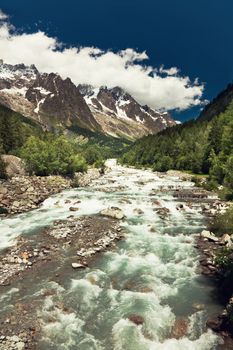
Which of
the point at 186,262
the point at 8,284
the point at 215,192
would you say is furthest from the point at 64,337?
the point at 215,192

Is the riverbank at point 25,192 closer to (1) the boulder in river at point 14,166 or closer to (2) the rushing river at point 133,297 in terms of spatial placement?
(1) the boulder in river at point 14,166

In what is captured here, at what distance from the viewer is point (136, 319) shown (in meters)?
18.5

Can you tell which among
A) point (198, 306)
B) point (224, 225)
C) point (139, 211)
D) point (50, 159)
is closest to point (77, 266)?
point (198, 306)

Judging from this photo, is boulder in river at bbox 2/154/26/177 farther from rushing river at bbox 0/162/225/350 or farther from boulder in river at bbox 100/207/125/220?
rushing river at bbox 0/162/225/350

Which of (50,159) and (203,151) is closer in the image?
(50,159)

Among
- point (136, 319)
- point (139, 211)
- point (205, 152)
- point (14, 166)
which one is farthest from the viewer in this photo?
point (205, 152)

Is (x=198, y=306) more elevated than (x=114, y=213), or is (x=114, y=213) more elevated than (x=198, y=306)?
(x=114, y=213)

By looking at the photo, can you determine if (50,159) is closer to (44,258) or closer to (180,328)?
(44,258)

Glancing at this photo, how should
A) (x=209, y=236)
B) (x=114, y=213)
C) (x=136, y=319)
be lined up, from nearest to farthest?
(x=136, y=319), (x=209, y=236), (x=114, y=213)

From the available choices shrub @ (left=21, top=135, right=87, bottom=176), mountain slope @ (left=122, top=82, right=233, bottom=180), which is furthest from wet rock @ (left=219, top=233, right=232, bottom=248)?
shrub @ (left=21, top=135, right=87, bottom=176)

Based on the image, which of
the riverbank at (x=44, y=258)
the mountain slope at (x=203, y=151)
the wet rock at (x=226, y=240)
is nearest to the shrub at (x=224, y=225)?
the wet rock at (x=226, y=240)

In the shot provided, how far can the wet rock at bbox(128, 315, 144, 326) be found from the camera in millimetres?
18281

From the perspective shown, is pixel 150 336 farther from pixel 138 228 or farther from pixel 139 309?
pixel 138 228

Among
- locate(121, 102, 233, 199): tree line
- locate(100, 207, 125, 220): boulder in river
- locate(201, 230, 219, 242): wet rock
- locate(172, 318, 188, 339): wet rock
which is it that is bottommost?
locate(172, 318, 188, 339): wet rock
